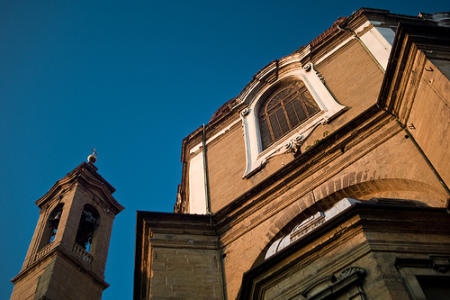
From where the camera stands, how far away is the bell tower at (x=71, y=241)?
23688mm

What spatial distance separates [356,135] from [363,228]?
10.3 feet

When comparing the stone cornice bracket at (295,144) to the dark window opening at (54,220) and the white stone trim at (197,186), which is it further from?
the dark window opening at (54,220)

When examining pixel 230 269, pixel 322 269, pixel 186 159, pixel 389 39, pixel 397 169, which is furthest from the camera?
pixel 186 159

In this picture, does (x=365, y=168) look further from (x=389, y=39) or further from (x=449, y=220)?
(x=389, y=39)

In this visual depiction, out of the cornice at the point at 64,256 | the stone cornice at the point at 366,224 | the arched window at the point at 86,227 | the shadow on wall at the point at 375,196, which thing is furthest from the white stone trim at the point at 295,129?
the arched window at the point at 86,227

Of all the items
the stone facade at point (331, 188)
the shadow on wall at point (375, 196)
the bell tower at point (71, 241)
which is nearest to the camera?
the stone facade at point (331, 188)

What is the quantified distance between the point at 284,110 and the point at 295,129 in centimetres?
122

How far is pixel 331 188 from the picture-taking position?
9711 millimetres

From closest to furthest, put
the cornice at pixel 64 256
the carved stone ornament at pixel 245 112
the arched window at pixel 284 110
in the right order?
the arched window at pixel 284 110
the carved stone ornament at pixel 245 112
the cornice at pixel 64 256

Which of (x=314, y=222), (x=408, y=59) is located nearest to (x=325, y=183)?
(x=314, y=222)

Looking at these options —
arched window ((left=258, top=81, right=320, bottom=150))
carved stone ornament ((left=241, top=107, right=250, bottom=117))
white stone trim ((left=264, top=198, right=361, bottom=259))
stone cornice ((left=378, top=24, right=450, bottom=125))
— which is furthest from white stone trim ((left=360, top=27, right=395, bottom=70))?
white stone trim ((left=264, top=198, right=361, bottom=259))

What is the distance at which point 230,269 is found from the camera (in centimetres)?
994

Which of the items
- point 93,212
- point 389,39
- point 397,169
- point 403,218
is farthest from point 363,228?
point 93,212

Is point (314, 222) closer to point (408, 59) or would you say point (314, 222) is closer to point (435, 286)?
point (435, 286)
